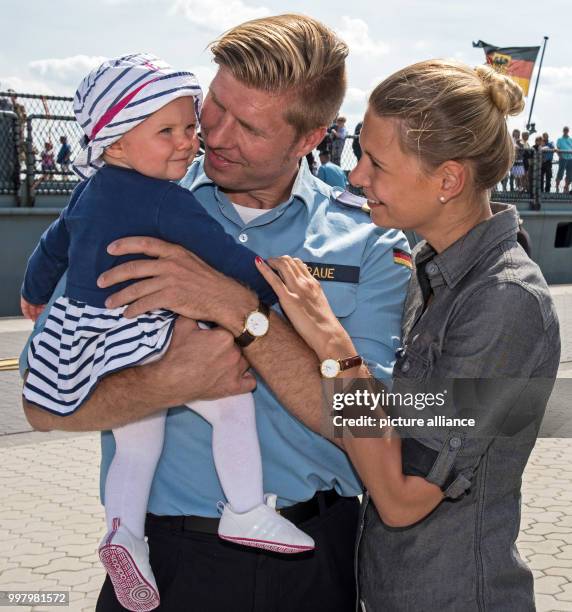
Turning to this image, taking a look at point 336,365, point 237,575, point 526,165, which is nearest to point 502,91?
point 336,365

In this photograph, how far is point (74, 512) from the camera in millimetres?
6391

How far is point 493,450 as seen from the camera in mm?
2312

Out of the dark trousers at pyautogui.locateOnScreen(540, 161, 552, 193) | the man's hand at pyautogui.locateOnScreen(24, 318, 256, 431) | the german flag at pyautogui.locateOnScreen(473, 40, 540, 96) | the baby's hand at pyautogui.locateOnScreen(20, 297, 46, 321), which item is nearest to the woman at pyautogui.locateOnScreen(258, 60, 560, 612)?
the man's hand at pyautogui.locateOnScreen(24, 318, 256, 431)

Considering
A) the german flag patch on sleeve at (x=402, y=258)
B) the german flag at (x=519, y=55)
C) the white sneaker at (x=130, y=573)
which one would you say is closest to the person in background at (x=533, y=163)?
the german flag at (x=519, y=55)

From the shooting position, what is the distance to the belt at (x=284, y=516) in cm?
266

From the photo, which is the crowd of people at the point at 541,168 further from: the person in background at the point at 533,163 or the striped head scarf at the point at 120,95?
the striped head scarf at the point at 120,95

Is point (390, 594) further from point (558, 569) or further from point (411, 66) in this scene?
point (558, 569)

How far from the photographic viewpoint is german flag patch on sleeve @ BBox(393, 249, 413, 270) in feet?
9.14

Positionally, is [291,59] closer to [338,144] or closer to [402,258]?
[402,258]

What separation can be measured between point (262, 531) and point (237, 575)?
0.18 m

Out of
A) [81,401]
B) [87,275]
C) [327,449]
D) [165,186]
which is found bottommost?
[327,449]

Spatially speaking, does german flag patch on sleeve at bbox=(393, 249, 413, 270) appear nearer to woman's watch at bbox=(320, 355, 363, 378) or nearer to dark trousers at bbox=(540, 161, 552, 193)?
woman's watch at bbox=(320, 355, 363, 378)

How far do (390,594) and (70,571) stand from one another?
3406mm

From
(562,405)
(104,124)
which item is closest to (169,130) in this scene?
(104,124)
